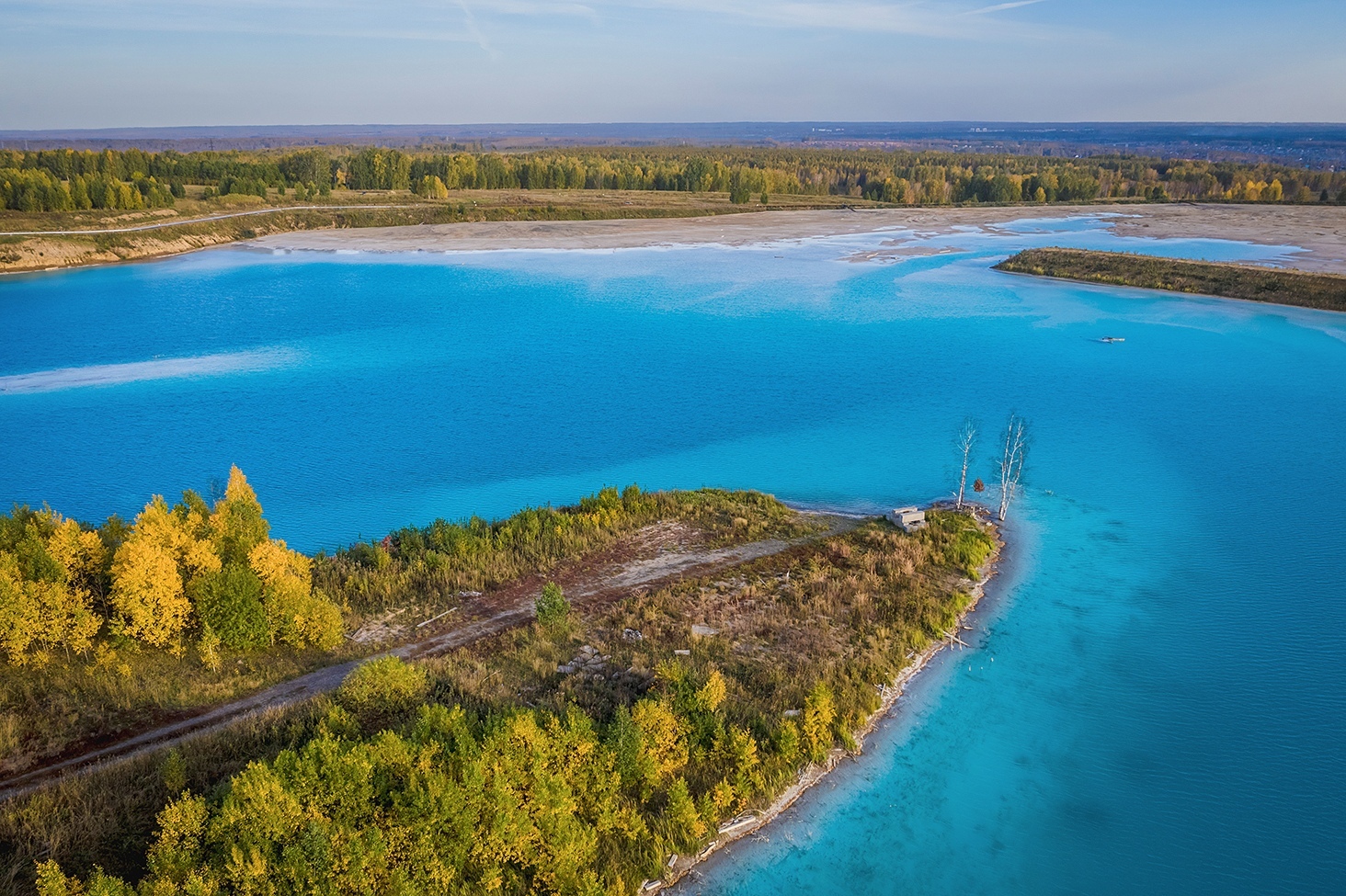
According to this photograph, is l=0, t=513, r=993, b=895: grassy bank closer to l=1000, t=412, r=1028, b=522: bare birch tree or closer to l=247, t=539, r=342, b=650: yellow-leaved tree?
l=247, t=539, r=342, b=650: yellow-leaved tree

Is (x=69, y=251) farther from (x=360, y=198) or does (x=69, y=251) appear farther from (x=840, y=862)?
(x=840, y=862)

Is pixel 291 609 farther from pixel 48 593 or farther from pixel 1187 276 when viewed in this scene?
pixel 1187 276

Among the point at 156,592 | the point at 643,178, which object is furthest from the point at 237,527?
the point at 643,178

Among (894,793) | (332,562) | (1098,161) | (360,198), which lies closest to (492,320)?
(332,562)

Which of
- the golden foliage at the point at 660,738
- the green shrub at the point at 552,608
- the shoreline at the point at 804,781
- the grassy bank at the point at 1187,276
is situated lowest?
the shoreline at the point at 804,781

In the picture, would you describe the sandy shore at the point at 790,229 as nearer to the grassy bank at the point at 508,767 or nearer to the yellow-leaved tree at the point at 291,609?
the yellow-leaved tree at the point at 291,609

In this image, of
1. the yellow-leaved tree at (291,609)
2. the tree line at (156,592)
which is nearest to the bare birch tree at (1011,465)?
the yellow-leaved tree at (291,609)

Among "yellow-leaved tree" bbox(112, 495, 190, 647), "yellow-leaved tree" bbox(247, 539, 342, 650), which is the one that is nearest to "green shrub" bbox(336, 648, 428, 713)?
"yellow-leaved tree" bbox(247, 539, 342, 650)
